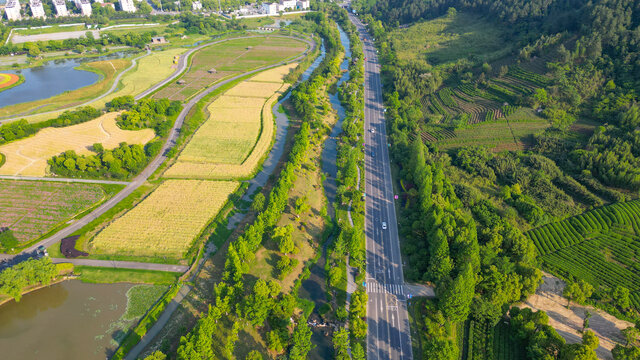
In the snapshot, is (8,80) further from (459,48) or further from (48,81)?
(459,48)

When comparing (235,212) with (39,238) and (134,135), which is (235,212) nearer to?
(39,238)

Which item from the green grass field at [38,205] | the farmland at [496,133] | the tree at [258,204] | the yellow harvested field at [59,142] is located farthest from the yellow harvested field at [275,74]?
the tree at [258,204]

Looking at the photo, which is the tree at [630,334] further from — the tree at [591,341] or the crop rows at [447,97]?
the crop rows at [447,97]

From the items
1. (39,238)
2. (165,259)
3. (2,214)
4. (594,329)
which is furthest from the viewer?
(2,214)

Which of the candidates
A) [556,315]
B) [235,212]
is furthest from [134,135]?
[556,315]

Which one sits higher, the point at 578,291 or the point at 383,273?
the point at 578,291

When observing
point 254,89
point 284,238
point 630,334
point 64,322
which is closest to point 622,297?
point 630,334
